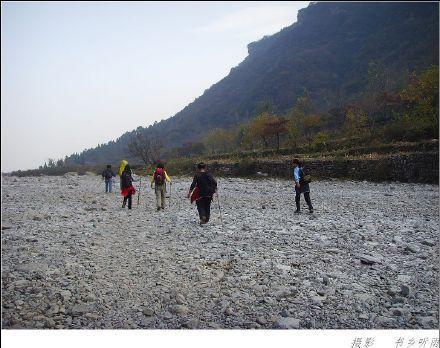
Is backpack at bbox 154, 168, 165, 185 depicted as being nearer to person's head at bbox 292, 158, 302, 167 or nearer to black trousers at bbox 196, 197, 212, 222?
black trousers at bbox 196, 197, 212, 222

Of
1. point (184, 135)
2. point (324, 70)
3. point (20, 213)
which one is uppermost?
point (324, 70)

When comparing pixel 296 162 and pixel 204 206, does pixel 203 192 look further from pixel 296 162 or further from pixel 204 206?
pixel 296 162

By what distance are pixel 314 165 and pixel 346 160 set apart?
9.73ft

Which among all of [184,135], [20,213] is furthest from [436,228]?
[184,135]

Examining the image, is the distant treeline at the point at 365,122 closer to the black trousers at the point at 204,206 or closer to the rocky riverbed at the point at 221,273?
the rocky riverbed at the point at 221,273

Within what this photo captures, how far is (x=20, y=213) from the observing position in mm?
13383

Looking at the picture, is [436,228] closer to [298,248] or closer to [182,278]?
[298,248]

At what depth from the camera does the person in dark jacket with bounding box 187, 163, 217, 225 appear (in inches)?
462

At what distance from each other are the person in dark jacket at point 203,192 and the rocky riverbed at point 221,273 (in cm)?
47

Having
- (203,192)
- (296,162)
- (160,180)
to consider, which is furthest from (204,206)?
(296,162)

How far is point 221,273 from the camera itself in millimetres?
6977

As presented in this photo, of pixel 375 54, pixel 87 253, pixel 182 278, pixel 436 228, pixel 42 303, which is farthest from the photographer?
pixel 375 54

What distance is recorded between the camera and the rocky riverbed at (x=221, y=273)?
5277 millimetres

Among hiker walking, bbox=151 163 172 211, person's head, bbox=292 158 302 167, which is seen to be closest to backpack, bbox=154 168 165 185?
hiker walking, bbox=151 163 172 211
